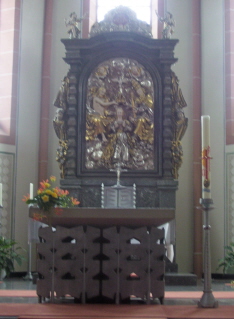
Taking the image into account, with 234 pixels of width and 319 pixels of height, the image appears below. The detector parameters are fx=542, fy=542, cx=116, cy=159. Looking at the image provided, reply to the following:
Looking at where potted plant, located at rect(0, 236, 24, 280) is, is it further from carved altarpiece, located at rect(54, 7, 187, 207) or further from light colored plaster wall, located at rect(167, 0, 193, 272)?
light colored plaster wall, located at rect(167, 0, 193, 272)

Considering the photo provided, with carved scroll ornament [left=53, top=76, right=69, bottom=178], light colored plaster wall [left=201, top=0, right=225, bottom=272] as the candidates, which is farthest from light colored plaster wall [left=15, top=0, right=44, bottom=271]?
light colored plaster wall [left=201, top=0, right=225, bottom=272]

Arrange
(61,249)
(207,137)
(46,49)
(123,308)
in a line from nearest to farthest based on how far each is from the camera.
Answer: (123,308), (61,249), (207,137), (46,49)

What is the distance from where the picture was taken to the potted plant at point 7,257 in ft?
30.3

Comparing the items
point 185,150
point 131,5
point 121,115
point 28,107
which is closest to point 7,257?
point 28,107

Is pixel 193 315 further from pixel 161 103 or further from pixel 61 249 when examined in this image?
pixel 161 103

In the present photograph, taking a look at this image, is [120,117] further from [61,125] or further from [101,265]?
[101,265]

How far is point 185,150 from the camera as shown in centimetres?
1098

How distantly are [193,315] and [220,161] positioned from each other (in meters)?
6.70

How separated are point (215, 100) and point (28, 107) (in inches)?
148

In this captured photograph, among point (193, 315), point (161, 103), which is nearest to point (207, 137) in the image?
point (193, 315)

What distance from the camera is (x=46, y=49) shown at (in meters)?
11.2

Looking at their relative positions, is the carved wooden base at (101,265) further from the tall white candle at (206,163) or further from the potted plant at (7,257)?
the potted plant at (7,257)

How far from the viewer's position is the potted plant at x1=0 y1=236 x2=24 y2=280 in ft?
30.3

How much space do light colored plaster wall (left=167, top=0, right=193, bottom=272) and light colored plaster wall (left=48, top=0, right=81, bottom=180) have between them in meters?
2.18
